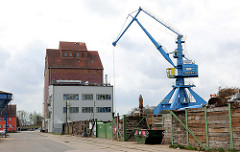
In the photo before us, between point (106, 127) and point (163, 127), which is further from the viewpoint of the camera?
point (106, 127)

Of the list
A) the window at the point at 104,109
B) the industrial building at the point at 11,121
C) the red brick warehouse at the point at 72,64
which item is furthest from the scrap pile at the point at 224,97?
the industrial building at the point at 11,121

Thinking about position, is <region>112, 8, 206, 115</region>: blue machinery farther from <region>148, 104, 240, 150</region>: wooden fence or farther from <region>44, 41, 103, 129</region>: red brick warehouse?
<region>148, 104, 240, 150</region>: wooden fence

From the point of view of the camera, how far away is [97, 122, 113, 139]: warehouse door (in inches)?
1244

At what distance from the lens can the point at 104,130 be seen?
3347 cm

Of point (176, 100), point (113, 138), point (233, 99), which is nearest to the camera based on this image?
point (233, 99)

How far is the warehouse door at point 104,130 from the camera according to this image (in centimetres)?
3161

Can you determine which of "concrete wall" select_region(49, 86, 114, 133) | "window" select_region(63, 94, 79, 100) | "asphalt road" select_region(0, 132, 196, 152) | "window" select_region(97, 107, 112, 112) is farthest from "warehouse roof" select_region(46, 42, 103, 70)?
"asphalt road" select_region(0, 132, 196, 152)

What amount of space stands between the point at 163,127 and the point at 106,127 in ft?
38.7

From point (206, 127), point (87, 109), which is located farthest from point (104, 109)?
point (206, 127)

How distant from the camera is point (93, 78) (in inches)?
3465

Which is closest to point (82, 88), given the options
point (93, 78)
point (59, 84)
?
point (59, 84)

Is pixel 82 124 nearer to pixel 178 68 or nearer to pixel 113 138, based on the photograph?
pixel 113 138

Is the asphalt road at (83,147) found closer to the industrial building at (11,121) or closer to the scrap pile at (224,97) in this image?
the scrap pile at (224,97)

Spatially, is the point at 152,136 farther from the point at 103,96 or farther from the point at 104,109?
the point at 103,96
